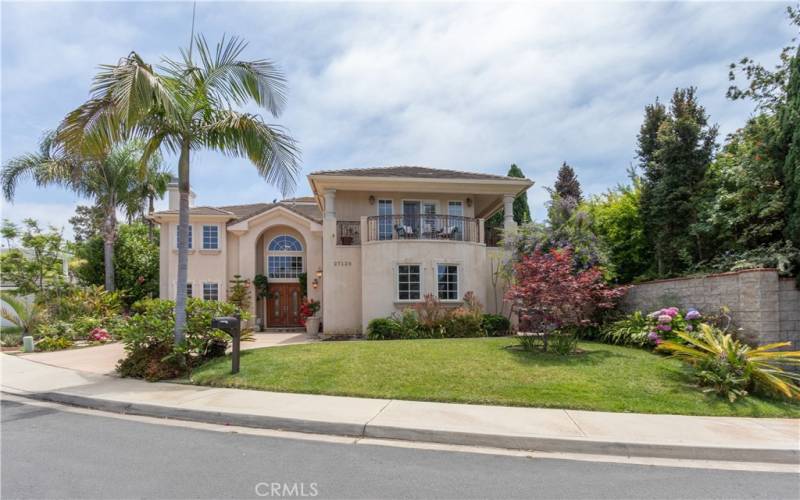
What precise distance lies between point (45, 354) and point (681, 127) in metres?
20.4

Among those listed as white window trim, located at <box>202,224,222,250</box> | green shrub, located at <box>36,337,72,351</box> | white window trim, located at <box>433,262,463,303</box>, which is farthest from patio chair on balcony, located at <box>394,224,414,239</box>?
green shrub, located at <box>36,337,72,351</box>

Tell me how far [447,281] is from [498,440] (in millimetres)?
11030

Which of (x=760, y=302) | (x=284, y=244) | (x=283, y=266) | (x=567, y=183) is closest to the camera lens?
(x=760, y=302)

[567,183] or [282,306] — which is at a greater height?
[567,183]

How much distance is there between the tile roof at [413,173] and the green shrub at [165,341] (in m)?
7.74

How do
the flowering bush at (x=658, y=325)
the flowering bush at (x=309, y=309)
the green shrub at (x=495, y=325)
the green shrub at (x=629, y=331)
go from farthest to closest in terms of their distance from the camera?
the flowering bush at (x=309, y=309), the green shrub at (x=495, y=325), the green shrub at (x=629, y=331), the flowering bush at (x=658, y=325)

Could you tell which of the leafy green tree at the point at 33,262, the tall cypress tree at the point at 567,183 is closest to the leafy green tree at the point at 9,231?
the leafy green tree at the point at 33,262

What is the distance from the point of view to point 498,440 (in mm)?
5863

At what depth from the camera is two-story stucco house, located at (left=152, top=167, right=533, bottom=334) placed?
1659cm

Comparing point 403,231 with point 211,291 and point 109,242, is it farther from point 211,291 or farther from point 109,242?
point 109,242

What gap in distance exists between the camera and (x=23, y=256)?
1880cm

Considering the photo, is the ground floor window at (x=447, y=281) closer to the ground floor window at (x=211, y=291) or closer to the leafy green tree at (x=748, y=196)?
the leafy green tree at (x=748, y=196)

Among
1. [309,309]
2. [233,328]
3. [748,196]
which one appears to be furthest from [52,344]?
[748,196]

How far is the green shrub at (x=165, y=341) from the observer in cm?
972
